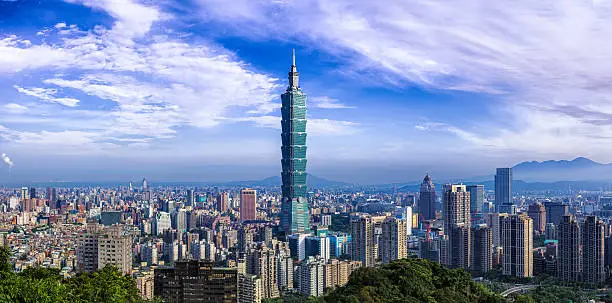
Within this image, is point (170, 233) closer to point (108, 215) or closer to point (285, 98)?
point (108, 215)

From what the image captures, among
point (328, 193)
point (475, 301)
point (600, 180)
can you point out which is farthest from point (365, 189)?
point (475, 301)

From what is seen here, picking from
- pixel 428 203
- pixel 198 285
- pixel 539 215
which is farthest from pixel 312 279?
pixel 428 203

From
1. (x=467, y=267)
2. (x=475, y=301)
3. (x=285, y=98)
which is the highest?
(x=285, y=98)

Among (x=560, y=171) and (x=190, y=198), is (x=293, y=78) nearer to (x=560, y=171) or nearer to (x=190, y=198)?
(x=190, y=198)

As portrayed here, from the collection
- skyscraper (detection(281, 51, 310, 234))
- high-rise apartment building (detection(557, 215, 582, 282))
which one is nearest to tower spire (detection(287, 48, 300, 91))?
skyscraper (detection(281, 51, 310, 234))

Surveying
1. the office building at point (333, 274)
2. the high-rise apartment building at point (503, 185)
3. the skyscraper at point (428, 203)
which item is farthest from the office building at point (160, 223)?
the high-rise apartment building at point (503, 185)
